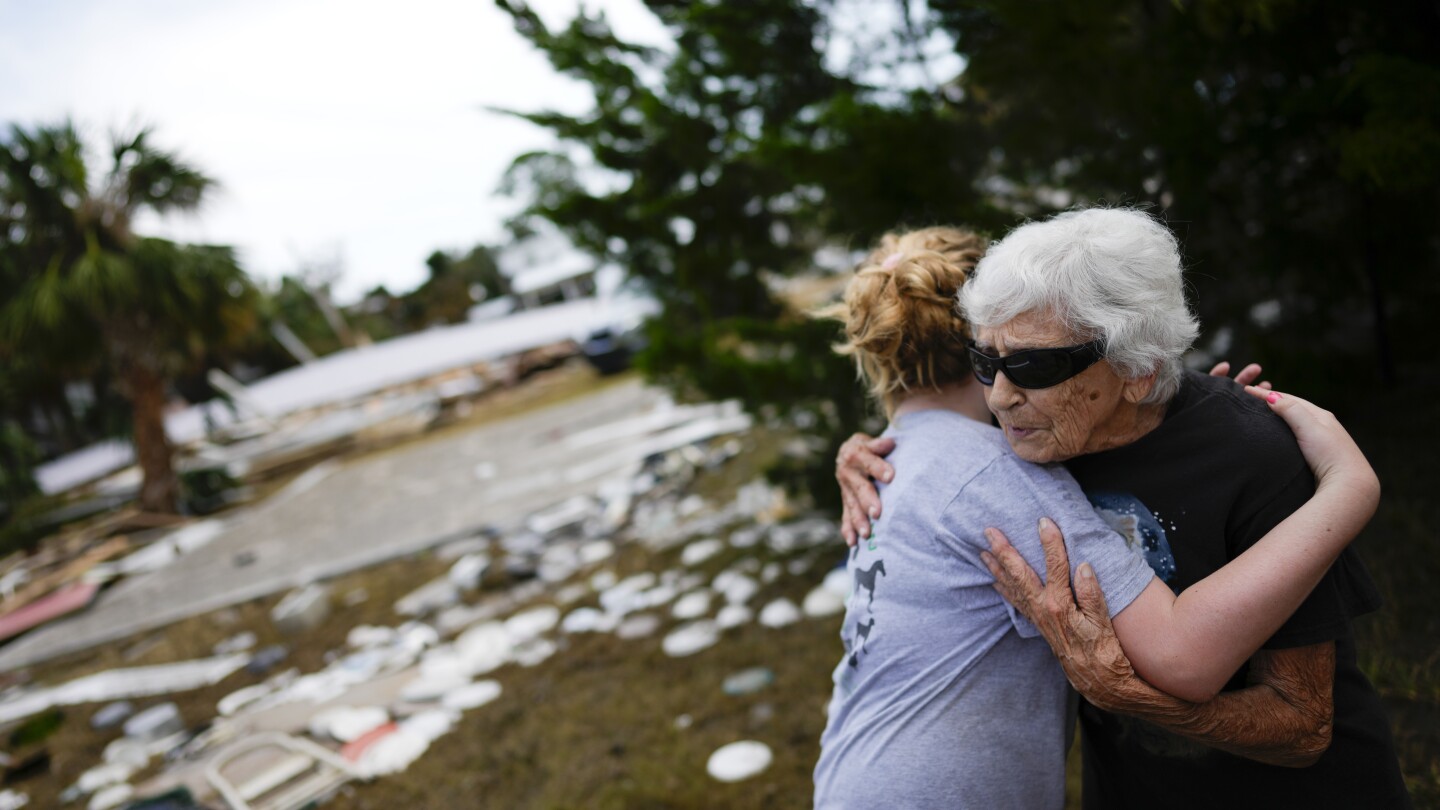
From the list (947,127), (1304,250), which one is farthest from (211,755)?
(1304,250)

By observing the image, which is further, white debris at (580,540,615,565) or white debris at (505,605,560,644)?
white debris at (580,540,615,565)

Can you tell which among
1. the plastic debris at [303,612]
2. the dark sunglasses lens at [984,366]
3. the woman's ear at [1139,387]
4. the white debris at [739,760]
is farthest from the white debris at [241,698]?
the woman's ear at [1139,387]

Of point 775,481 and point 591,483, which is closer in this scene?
point 775,481

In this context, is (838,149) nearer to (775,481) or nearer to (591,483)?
(775,481)

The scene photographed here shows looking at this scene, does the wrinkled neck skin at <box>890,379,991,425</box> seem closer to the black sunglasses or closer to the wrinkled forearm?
the black sunglasses

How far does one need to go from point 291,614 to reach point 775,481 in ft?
13.2

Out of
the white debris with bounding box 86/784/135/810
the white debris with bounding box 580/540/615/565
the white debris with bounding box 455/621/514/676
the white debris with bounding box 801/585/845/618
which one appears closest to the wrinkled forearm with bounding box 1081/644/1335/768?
the white debris with bounding box 801/585/845/618

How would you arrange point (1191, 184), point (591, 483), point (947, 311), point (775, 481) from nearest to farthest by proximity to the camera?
point (947, 311) → point (1191, 184) → point (775, 481) → point (591, 483)

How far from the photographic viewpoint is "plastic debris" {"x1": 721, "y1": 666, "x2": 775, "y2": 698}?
363cm

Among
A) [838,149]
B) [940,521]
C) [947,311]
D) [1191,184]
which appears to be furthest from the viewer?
[1191,184]

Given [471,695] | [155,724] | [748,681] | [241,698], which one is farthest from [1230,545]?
[155,724]

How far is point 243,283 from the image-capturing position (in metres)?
12.1

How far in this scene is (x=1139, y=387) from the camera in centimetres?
127

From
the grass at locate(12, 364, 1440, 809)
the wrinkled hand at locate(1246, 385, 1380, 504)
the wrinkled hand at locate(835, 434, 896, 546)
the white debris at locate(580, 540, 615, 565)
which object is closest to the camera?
the wrinkled hand at locate(1246, 385, 1380, 504)
